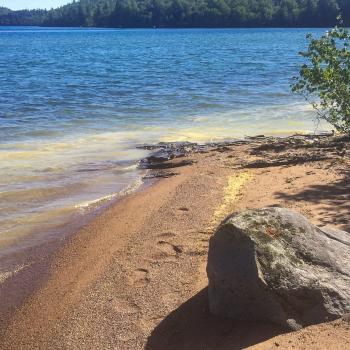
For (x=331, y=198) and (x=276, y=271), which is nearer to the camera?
(x=276, y=271)

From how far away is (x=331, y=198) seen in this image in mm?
7207

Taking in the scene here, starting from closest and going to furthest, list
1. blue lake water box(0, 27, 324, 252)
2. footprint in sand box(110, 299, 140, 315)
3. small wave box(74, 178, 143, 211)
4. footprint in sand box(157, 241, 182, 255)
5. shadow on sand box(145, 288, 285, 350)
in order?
1. shadow on sand box(145, 288, 285, 350)
2. footprint in sand box(110, 299, 140, 315)
3. footprint in sand box(157, 241, 182, 255)
4. small wave box(74, 178, 143, 211)
5. blue lake water box(0, 27, 324, 252)

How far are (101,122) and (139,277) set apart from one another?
36.7 ft

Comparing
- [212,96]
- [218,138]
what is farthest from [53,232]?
[212,96]

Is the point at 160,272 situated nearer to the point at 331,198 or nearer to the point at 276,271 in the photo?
the point at 276,271

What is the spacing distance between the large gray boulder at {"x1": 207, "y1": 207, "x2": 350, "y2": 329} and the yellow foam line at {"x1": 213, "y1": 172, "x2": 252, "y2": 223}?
241 centimetres

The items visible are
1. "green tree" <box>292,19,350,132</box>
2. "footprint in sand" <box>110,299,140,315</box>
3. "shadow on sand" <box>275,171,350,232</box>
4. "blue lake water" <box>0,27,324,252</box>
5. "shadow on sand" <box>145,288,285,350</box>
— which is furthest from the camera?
"green tree" <box>292,19,350,132</box>

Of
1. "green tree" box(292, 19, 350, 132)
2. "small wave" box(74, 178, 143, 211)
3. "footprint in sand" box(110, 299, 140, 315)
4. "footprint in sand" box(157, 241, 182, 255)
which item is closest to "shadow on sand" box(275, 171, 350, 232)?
"footprint in sand" box(157, 241, 182, 255)

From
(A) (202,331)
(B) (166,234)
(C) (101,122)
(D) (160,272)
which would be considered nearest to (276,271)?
(A) (202,331)

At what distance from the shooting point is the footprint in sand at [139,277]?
5.55 metres

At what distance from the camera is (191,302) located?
500 cm

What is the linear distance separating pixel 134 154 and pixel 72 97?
10195mm

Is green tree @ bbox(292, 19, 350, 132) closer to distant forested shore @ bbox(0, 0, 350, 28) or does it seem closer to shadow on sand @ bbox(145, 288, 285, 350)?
shadow on sand @ bbox(145, 288, 285, 350)

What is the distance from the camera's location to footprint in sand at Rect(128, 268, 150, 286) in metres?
5.55
